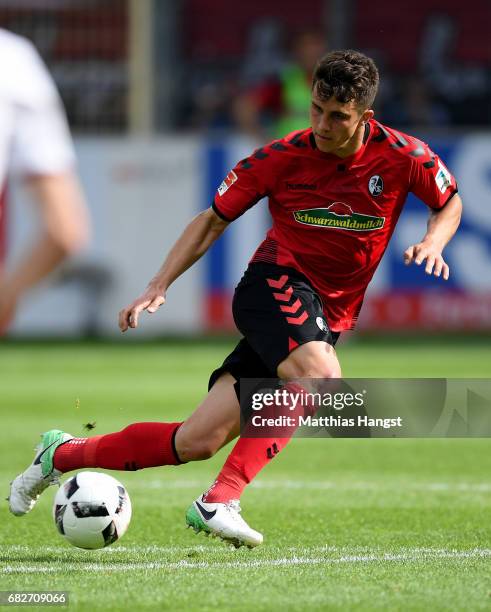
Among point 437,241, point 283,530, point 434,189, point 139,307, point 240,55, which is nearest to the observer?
point 139,307

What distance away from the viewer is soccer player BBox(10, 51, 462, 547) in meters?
5.07

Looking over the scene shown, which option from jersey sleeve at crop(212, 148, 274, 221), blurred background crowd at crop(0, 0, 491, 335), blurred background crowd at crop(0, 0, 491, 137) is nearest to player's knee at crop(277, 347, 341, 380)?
jersey sleeve at crop(212, 148, 274, 221)

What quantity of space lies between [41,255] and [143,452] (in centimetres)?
170

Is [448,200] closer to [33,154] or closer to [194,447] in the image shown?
[194,447]

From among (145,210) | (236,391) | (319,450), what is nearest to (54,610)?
(236,391)

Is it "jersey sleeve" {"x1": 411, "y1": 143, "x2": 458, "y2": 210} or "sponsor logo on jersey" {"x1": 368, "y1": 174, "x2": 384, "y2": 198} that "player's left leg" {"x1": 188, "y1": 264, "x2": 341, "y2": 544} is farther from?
"jersey sleeve" {"x1": 411, "y1": 143, "x2": 458, "y2": 210}

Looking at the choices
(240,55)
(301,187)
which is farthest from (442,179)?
(240,55)

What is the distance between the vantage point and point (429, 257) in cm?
494

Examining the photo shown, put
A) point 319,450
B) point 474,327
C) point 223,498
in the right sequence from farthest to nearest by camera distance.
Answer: point 474,327 → point 319,450 → point 223,498

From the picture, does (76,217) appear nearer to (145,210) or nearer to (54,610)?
(54,610)

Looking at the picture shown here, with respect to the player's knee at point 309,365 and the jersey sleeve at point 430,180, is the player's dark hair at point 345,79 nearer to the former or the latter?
the jersey sleeve at point 430,180

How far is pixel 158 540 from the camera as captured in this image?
17.4 feet

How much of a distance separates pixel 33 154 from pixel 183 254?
1470 mm

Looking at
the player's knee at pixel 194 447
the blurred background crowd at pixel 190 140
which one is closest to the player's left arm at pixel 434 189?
the player's knee at pixel 194 447
